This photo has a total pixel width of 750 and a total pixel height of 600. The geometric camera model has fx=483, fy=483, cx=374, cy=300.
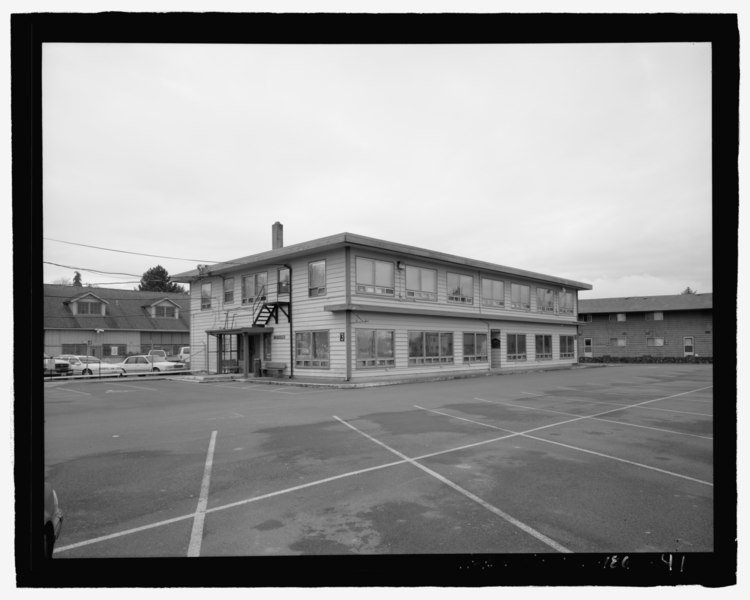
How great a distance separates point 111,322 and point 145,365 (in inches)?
628

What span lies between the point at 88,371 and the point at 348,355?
18.8 m

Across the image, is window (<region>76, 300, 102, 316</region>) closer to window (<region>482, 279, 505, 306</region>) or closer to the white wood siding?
the white wood siding

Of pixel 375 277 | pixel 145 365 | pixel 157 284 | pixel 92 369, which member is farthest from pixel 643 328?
pixel 157 284

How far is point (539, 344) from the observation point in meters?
35.9

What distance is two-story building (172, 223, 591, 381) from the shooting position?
23.0 m

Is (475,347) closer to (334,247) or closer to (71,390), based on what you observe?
(334,247)

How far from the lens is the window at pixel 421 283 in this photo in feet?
84.3

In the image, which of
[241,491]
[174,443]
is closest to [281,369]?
[174,443]

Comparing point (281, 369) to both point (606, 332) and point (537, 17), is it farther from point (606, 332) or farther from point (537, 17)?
point (606, 332)

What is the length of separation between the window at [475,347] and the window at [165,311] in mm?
34852

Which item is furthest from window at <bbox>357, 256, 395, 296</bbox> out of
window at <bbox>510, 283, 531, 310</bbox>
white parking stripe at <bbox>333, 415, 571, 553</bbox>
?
white parking stripe at <bbox>333, 415, 571, 553</bbox>

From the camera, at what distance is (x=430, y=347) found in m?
26.6

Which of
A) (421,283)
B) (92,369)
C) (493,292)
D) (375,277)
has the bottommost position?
(92,369)

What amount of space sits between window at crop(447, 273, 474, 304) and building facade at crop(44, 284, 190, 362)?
29.9 m
